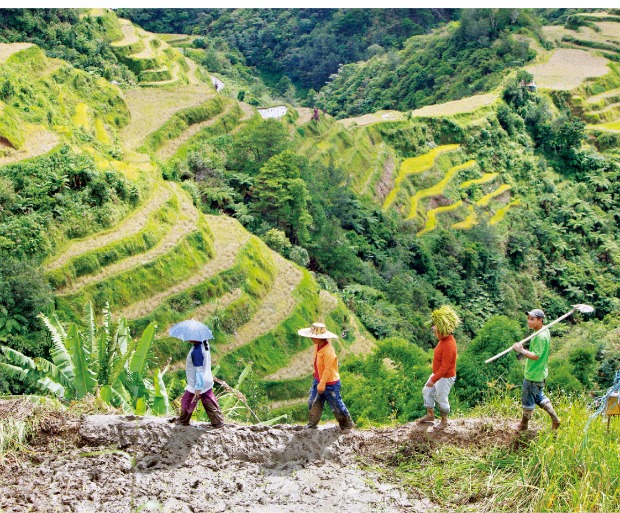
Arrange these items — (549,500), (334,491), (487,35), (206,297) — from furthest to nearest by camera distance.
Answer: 1. (487,35)
2. (206,297)
3. (334,491)
4. (549,500)

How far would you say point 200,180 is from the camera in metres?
34.2

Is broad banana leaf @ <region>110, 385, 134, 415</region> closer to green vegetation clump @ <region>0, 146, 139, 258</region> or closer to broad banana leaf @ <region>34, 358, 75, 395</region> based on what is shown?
broad banana leaf @ <region>34, 358, 75, 395</region>

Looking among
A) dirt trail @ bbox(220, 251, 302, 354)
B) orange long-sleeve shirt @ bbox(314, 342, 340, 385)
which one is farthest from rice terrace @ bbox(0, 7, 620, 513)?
dirt trail @ bbox(220, 251, 302, 354)

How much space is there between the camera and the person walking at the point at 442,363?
796cm

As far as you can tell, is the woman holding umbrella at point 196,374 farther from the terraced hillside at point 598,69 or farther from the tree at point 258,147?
the terraced hillside at point 598,69

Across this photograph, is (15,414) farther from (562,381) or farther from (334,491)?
(562,381)

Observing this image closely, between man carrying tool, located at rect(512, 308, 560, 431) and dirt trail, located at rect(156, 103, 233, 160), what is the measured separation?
29581 mm

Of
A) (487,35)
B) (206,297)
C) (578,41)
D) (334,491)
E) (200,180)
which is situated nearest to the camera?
(334,491)

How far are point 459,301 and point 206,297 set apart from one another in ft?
63.1

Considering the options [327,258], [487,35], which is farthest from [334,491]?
[487,35]

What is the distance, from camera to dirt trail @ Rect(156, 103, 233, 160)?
35969 mm

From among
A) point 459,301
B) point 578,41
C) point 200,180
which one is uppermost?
point 578,41

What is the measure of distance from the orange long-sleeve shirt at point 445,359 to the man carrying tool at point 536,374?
71cm

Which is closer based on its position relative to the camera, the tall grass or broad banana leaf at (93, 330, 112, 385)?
the tall grass
